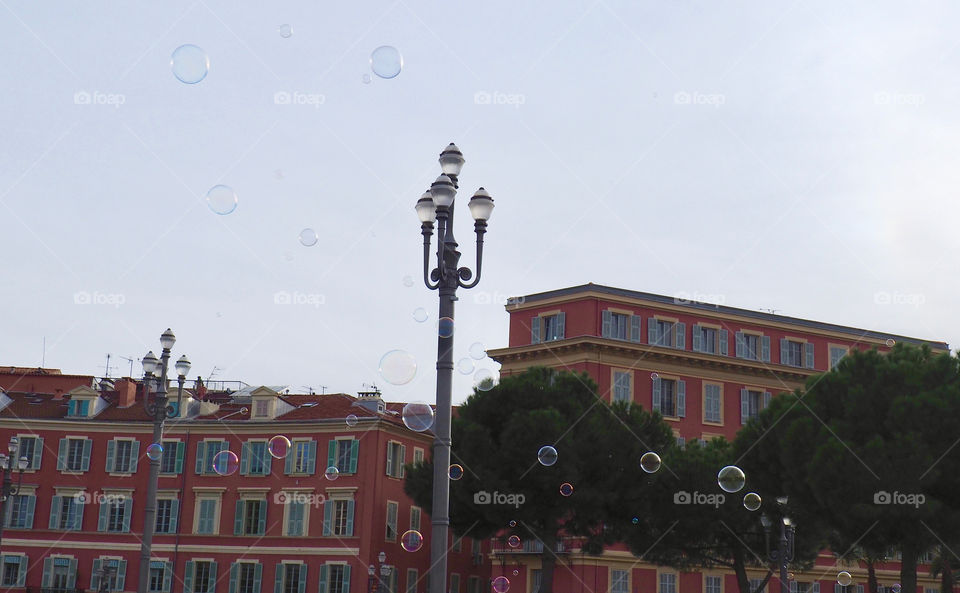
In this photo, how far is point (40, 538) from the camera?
57438mm

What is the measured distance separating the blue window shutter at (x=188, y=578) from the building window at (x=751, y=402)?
2955 cm

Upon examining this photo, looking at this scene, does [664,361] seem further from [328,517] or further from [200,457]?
[200,457]

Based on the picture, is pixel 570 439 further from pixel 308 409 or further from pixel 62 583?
pixel 62 583

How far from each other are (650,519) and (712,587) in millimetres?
13602

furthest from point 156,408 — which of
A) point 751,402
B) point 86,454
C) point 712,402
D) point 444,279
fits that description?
point 751,402

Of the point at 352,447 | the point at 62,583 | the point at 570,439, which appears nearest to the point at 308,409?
the point at 352,447

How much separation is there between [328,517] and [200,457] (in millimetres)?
7938

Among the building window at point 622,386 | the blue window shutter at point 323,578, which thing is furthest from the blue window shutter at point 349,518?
the building window at point 622,386

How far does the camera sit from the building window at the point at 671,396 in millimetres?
55812

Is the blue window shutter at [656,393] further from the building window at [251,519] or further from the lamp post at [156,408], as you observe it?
the lamp post at [156,408]

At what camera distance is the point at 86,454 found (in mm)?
58406

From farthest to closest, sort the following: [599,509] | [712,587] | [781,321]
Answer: [781,321] < [712,587] < [599,509]

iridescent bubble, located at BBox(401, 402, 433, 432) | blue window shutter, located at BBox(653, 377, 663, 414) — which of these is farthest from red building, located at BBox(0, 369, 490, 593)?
iridescent bubble, located at BBox(401, 402, 433, 432)

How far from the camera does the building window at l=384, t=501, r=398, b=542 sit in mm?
55781
